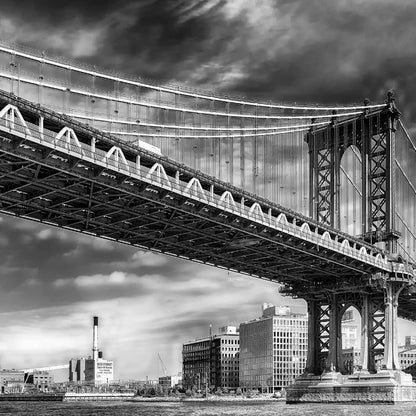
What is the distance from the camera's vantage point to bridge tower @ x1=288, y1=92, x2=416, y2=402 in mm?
100625

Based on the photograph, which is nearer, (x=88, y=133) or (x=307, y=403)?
(x=88, y=133)

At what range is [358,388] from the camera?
322ft

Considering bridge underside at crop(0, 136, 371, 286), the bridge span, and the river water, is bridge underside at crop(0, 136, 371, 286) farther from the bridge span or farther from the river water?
the river water

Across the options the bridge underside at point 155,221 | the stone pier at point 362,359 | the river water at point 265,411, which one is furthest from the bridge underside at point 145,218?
the river water at point 265,411

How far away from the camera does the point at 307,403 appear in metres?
103

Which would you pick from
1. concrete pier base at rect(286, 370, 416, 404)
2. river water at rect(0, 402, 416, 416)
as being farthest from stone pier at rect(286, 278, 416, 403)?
river water at rect(0, 402, 416, 416)

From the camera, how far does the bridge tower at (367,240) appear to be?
101 metres

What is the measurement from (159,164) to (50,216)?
11.7 meters

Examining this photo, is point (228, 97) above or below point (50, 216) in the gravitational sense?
above

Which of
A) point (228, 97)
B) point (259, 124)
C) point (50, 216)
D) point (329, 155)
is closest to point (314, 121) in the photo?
point (329, 155)

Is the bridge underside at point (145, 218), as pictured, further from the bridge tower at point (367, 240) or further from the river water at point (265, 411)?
the river water at point (265, 411)

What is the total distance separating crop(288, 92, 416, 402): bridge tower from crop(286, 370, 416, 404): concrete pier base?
0.40 feet

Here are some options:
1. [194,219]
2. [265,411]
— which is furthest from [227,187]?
[265,411]

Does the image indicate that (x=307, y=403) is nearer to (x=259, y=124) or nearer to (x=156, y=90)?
(x=259, y=124)
